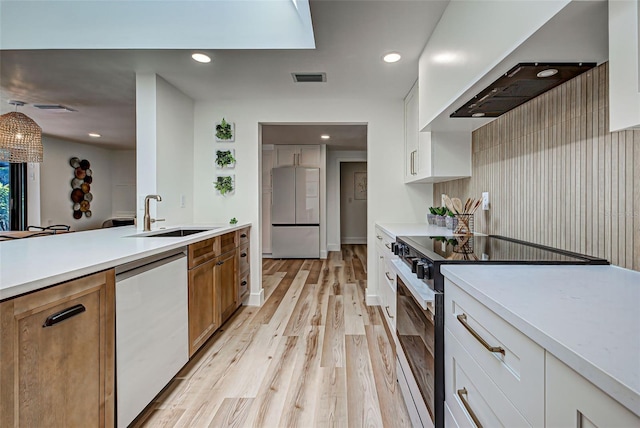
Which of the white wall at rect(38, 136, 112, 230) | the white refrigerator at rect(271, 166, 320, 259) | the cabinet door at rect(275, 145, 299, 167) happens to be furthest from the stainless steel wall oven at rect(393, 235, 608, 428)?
the white wall at rect(38, 136, 112, 230)

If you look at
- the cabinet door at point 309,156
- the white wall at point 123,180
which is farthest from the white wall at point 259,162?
the white wall at point 123,180

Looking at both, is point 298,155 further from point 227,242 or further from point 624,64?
point 624,64

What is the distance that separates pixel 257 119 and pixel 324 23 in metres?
1.63

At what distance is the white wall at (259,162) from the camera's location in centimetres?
339

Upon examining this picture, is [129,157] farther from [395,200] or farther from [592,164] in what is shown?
[592,164]

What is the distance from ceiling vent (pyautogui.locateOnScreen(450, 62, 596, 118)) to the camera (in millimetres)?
1214

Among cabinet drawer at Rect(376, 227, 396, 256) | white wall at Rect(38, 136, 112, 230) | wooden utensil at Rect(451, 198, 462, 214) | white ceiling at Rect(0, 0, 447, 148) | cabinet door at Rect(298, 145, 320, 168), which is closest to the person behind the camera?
white ceiling at Rect(0, 0, 447, 148)

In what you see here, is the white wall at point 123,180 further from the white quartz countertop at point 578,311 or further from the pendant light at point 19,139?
the white quartz countertop at point 578,311

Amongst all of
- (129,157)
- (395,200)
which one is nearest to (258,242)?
(395,200)

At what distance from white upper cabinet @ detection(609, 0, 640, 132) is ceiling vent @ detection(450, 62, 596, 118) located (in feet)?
1.46

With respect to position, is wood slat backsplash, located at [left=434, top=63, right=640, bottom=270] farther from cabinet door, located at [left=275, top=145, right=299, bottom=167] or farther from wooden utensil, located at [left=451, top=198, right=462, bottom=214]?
cabinet door, located at [left=275, top=145, right=299, bottom=167]

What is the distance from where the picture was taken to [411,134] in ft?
10.0

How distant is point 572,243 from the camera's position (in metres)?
1.35

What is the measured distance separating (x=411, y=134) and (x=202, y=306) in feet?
7.89
